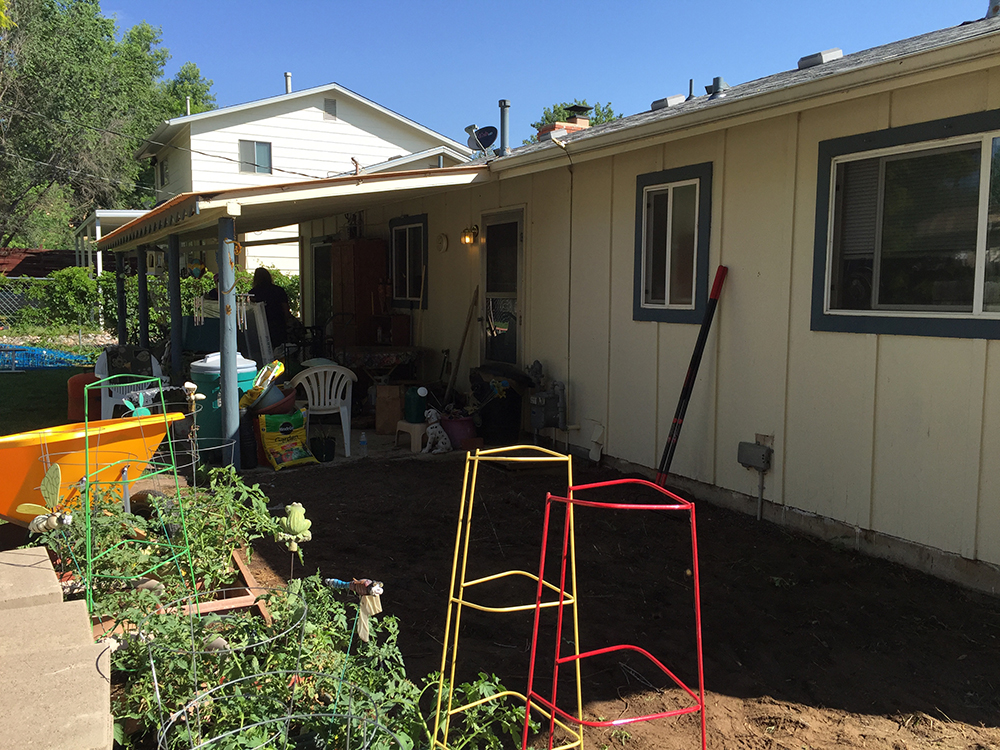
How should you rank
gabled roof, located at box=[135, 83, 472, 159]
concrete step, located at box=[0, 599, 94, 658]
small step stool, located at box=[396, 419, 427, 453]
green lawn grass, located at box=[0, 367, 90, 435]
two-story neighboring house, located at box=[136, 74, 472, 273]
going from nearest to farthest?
concrete step, located at box=[0, 599, 94, 658], small step stool, located at box=[396, 419, 427, 453], green lawn grass, located at box=[0, 367, 90, 435], gabled roof, located at box=[135, 83, 472, 159], two-story neighboring house, located at box=[136, 74, 472, 273]

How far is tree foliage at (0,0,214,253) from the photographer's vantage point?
2420 cm

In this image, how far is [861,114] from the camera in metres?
4.63

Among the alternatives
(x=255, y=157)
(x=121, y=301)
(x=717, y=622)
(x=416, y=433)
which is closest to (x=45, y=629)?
(x=717, y=622)

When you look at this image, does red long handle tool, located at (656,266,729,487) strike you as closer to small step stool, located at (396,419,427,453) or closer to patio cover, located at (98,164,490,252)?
small step stool, located at (396,419,427,453)

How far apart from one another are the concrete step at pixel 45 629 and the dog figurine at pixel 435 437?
4828 mm

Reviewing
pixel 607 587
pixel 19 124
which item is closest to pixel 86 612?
pixel 607 587

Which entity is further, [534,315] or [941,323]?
[534,315]

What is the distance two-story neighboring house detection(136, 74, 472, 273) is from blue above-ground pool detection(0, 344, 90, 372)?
21.2 ft

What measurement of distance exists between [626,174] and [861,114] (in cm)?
219

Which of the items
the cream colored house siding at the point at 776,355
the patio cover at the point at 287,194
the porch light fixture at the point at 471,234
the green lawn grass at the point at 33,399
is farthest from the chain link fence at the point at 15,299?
the cream colored house siding at the point at 776,355

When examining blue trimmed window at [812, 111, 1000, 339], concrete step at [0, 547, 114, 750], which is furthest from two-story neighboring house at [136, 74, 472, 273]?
concrete step at [0, 547, 114, 750]

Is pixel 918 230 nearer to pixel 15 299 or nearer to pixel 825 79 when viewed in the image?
pixel 825 79

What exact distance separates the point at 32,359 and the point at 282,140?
963 cm

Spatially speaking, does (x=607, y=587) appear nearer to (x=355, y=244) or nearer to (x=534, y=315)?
(x=534, y=315)
